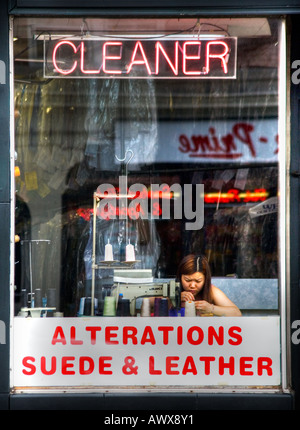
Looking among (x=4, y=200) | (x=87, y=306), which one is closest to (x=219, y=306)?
(x=87, y=306)

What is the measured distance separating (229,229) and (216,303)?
100cm

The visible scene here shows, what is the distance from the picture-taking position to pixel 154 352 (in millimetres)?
5410

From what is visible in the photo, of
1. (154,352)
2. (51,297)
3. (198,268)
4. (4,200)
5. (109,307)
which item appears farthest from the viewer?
(198,268)

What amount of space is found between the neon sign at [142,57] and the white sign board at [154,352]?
2.35 m

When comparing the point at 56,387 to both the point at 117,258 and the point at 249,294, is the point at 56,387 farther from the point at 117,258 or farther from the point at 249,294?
the point at 249,294

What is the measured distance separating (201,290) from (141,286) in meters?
0.58

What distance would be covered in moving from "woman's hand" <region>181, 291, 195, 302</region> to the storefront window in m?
0.05

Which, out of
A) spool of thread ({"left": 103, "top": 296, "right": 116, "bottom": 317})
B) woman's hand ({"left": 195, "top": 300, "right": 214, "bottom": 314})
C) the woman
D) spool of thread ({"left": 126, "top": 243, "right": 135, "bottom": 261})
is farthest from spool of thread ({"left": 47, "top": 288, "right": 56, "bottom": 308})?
woman's hand ({"left": 195, "top": 300, "right": 214, "bottom": 314})

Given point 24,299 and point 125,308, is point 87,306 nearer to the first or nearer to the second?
point 125,308

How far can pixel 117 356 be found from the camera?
5.42 m

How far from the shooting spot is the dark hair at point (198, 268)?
5.83m

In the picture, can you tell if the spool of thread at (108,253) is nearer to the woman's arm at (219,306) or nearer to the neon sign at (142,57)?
the woman's arm at (219,306)
